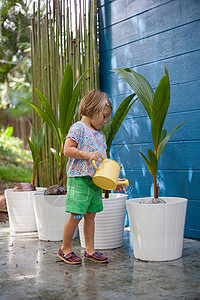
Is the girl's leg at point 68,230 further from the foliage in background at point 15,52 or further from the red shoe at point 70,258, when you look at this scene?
the foliage in background at point 15,52

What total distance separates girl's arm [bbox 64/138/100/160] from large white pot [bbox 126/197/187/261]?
367mm

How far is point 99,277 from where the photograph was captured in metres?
1.76

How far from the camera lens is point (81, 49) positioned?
3215 millimetres

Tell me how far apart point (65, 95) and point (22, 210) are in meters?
0.99

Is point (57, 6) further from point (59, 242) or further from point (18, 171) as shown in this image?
point (18, 171)

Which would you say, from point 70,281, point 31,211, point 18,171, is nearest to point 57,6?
point 31,211

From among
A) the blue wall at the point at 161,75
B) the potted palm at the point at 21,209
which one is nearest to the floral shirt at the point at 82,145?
the blue wall at the point at 161,75

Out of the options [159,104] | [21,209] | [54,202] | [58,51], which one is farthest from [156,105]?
[58,51]

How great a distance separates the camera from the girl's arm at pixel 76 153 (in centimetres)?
187

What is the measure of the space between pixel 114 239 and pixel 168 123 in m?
0.87

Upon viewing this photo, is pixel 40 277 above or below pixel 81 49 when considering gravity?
below

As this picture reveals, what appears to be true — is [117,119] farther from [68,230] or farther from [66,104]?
[68,230]

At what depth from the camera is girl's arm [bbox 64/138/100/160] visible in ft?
6.14

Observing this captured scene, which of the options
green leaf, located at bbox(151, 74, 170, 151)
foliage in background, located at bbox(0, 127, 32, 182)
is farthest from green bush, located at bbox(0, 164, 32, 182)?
green leaf, located at bbox(151, 74, 170, 151)
